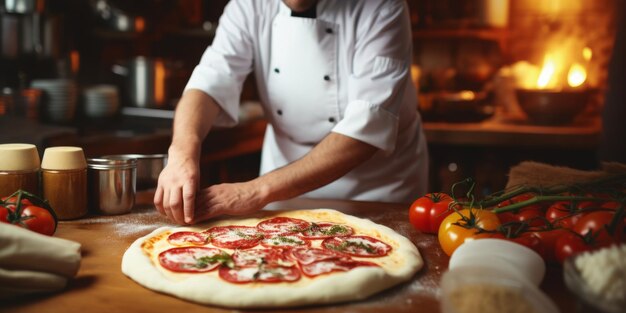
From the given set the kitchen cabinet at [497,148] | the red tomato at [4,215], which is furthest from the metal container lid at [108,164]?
the kitchen cabinet at [497,148]

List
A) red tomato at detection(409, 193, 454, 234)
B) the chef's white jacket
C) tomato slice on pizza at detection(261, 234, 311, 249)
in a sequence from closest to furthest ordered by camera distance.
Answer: tomato slice on pizza at detection(261, 234, 311, 249) → red tomato at detection(409, 193, 454, 234) → the chef's white jacket

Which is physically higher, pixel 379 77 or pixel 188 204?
pixel 379 77

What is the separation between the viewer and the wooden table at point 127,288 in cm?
114

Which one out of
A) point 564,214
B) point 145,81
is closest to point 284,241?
point 564,214

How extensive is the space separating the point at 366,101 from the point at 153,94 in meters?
2.25

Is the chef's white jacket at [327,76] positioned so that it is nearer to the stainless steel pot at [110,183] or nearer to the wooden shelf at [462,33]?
the stainless steel pot at [110,183]

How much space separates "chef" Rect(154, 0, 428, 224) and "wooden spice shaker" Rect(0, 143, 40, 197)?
0.35m

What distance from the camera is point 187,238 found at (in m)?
1.54

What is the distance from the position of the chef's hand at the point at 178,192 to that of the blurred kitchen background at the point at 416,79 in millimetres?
1193

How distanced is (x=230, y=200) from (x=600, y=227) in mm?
881

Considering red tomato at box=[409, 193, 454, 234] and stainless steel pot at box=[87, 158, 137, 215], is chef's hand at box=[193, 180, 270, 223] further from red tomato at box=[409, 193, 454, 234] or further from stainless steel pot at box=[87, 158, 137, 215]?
red tomato at box=[409, 193, 454, 234]

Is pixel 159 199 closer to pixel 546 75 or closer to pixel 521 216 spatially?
pixel 521 216

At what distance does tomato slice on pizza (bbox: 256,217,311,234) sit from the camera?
5.24ft

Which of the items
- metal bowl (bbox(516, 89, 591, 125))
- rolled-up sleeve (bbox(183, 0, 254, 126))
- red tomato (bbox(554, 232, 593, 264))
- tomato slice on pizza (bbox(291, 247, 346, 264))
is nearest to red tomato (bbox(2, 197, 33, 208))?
tomato slice on pizza (bbox(291, 247, 346, 264))
